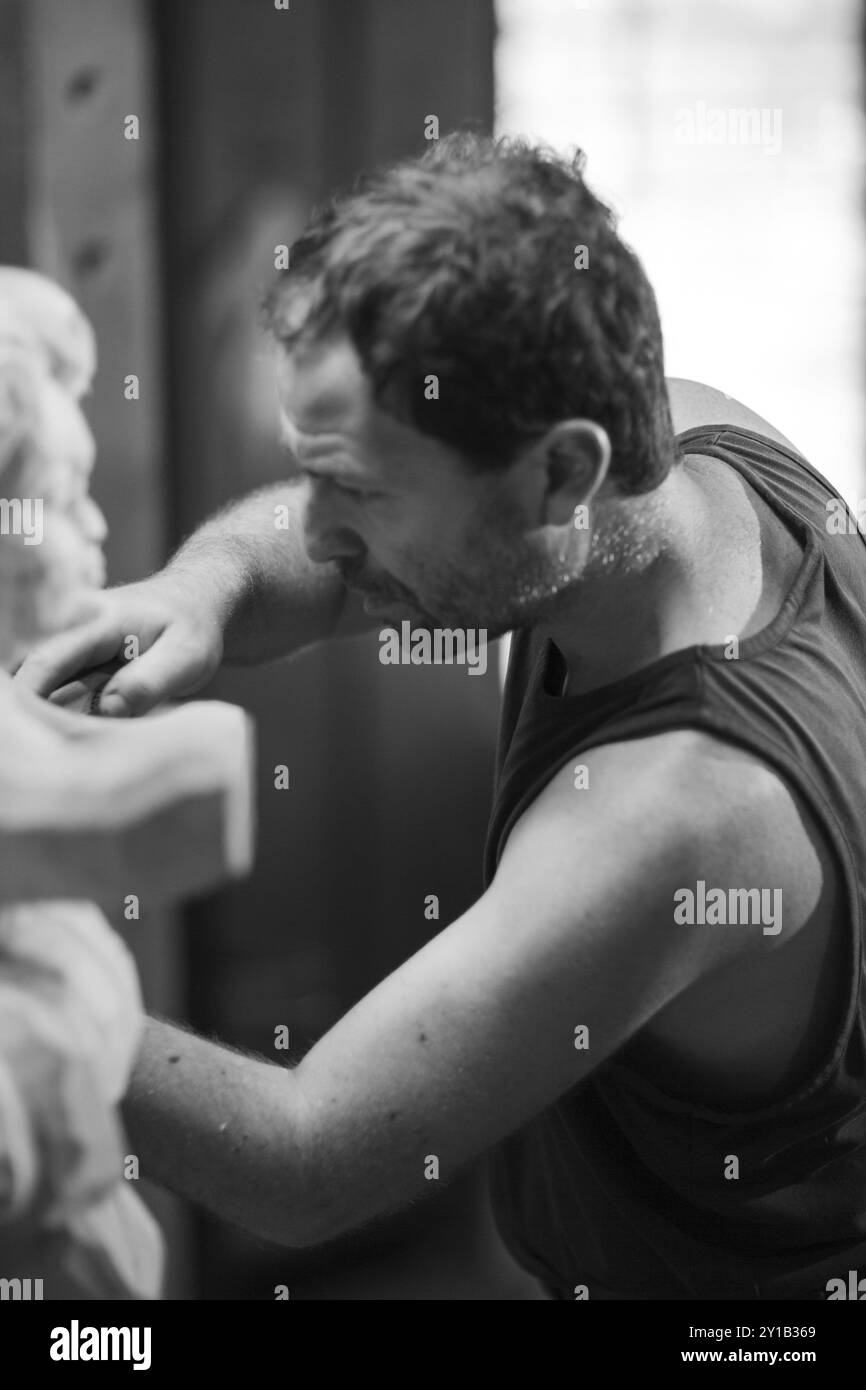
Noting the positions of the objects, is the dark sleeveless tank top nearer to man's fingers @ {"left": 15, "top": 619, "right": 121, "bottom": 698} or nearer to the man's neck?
the man's neck

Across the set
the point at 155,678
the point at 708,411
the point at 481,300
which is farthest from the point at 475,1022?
the point at 708,411

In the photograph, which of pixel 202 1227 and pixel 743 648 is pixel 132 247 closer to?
pixel 743 648

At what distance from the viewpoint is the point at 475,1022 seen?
738 millimetres

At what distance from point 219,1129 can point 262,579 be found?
0.39 meters

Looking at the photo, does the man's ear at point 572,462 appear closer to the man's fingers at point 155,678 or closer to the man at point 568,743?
the man at point 568,743

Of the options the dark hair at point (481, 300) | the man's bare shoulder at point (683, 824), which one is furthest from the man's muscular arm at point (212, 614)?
the man's bare shoulder at point (683, 824)

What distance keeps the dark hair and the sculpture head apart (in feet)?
0.43

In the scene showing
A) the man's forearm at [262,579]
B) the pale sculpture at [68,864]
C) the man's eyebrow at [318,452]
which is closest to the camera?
the pale sculpture at [68,864]

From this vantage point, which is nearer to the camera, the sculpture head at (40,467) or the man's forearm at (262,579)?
the sculpture head at (40,467)

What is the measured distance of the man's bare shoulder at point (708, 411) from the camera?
101 cm

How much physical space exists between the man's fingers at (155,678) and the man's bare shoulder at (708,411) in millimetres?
390

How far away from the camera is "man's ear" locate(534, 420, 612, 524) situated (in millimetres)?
764

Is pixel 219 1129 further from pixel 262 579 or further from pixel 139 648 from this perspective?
pixel 262 579
